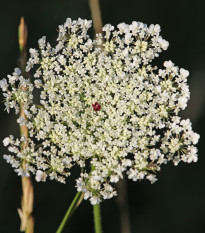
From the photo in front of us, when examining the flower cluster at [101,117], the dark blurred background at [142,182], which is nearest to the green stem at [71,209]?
the flower cluster at [101,117]

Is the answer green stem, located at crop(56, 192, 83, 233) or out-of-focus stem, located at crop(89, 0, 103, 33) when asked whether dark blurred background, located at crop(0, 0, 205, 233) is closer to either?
out-of-focus stem, located at crop(89, 0, 103, 33)

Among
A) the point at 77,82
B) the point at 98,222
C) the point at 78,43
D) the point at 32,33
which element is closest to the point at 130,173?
the point at 98,222

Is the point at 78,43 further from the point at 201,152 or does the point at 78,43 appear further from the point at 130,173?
the point at 201,152

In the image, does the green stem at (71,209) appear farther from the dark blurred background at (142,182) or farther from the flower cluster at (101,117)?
the dark blurred background at (142,182)

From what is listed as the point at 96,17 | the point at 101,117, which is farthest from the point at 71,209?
the point at 96,17

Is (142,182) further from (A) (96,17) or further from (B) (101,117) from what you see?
(A) (96,17)

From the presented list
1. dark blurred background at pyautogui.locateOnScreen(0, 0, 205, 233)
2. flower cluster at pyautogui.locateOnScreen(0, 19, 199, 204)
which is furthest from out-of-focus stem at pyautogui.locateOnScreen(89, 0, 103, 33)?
dark blurred background at pyautogui.locateOnScreen(0, 0, 205, 233)
